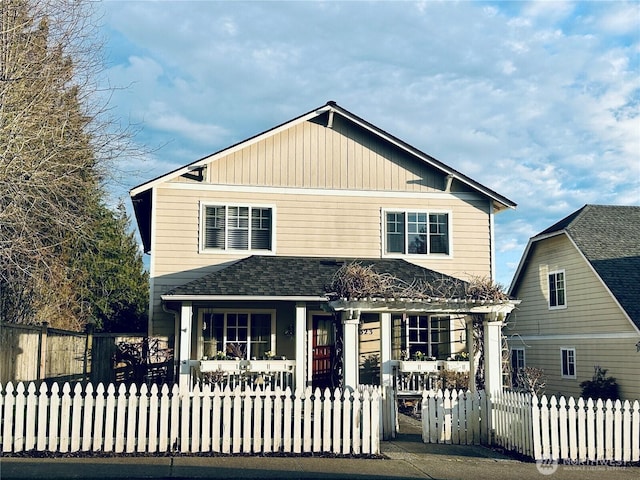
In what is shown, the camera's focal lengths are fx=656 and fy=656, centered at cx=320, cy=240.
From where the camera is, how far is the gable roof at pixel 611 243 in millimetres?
19141

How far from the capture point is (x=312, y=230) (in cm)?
1794

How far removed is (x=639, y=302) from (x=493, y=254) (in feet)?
14.3

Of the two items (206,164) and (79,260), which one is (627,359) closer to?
(206,164)

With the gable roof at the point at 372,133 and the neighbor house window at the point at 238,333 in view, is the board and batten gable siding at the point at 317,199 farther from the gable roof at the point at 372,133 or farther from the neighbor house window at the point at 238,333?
the neighbor house window at the point at 238,333

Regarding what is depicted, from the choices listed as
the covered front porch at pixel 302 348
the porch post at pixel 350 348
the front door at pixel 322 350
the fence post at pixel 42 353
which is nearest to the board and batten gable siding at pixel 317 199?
the covered front porch at pixel 302 348

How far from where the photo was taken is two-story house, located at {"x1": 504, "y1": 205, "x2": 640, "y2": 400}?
18.9 m

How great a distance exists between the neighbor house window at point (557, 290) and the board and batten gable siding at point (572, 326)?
203mm

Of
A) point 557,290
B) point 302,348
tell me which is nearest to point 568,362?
point 557,290

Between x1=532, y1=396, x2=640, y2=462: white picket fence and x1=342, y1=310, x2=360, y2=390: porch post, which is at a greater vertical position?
x1=342, y1=310, x2=360, y2=390: porch post

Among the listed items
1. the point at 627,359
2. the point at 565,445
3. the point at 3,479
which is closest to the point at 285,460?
the point at 3,479

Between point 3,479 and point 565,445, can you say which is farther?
point 565,445

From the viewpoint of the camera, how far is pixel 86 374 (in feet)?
60.4

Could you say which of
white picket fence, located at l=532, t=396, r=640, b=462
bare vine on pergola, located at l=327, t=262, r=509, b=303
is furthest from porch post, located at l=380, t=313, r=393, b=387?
white picket fence, located at l=532, t=396, r=640, b=462

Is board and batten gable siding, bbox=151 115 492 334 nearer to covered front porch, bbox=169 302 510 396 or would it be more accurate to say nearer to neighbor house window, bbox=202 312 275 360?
neighbor house window, bbox=202 312 275 360
